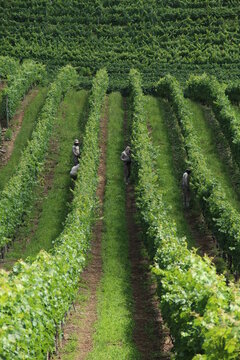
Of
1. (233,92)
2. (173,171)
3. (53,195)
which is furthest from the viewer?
(233,92)

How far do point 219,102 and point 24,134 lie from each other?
40.1ft

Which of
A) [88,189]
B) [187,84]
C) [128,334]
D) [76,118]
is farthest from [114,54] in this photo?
[128,334]

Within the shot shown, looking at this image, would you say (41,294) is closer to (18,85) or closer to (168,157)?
(168,157)

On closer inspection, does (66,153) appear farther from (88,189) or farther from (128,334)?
(128,334)

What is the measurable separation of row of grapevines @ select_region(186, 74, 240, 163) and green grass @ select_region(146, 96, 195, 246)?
246cm

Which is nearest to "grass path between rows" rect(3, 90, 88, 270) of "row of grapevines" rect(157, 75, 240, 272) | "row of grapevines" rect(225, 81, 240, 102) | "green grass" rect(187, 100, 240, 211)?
"row of grapevines" rect(157, 75, 240, 272)

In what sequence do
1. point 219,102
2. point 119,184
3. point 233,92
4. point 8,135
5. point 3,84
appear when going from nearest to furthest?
point 119,184, point 8,135, point 219,102, point 233,92, point 3,84

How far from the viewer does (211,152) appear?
38938 millimetres

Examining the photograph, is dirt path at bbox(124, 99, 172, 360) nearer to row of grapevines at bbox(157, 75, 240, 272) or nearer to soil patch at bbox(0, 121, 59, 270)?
row of grapevines at bbox(157, 75, 240, 272)

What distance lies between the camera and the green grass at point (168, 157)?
1171 inches

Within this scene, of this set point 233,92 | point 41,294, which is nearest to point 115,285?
point 41,294

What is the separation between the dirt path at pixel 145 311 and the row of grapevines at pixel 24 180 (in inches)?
182

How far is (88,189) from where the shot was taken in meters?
28.5

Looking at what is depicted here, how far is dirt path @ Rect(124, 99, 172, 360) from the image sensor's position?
1722 cm
